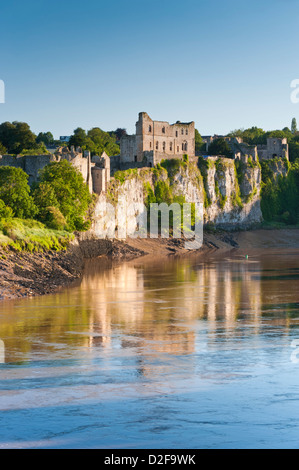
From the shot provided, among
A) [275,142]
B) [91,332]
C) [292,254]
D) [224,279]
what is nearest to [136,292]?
[224,279]

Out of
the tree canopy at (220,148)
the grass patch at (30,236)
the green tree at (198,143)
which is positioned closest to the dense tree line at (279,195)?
the tree canopy at (220,148)

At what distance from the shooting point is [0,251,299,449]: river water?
16.3 metres

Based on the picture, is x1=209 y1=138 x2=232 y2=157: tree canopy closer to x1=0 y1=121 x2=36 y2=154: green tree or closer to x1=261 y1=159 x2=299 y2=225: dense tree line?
x1=261 y1=159 x2=299 y2=225: dense tree line

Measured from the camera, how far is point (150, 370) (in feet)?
72.2

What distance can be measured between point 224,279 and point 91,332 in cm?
2396

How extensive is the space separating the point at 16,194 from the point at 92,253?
13842 millimetres

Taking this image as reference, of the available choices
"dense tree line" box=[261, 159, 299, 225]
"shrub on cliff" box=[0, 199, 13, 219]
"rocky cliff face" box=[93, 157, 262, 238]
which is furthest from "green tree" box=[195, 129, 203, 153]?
"shrub on cliff" box=[0, 199, 13, 219]

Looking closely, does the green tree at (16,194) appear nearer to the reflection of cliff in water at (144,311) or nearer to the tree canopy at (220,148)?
the reflection of cliff in water at (144,311)

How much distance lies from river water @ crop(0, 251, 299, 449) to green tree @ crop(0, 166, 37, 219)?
1668 centimetres

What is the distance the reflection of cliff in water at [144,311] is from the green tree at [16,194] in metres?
7.55

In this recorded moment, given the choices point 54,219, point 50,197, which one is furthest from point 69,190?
point 54,219

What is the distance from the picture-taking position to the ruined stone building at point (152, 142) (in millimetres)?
93750

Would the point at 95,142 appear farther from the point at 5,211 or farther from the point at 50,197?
the point at 5,211

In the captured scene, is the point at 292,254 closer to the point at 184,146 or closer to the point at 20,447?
the point at 184,146
